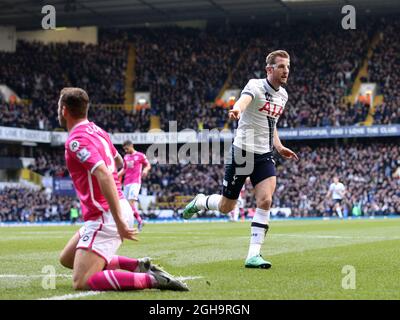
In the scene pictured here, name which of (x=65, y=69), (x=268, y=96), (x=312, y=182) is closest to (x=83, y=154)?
(x=268, y=96)

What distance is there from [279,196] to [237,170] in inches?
1372

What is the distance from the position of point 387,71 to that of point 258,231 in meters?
41.2

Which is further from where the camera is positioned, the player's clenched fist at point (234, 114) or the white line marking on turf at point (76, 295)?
the player's clenched fist at point (234, 114)

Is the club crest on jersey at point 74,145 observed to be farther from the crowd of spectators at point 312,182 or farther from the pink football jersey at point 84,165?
the crowd of spectators at point 312,182

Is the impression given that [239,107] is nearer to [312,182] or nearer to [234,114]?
[234,114]

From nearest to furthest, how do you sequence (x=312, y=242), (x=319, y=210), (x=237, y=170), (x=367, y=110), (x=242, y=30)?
(x=237, y=170) → (x=312, y=242) → (x=319, y=210) → (x=367, y=110) → (x=242, y=30)

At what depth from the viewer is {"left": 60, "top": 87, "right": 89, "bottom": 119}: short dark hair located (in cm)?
611

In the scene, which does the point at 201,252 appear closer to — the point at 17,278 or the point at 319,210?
the point at 17,278

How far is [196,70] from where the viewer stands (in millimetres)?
53656

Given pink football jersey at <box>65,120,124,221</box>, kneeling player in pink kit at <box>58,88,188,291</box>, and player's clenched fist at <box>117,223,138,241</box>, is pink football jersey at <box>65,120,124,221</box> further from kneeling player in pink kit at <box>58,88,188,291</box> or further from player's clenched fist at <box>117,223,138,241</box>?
player's clenched fist at <box>117,223,138,241</box>

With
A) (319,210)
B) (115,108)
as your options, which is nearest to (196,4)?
(115,108)

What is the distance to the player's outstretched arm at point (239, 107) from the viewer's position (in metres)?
7.46

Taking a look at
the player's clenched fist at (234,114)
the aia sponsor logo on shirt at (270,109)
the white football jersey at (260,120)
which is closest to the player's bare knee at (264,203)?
the white football jersey at (260,120)

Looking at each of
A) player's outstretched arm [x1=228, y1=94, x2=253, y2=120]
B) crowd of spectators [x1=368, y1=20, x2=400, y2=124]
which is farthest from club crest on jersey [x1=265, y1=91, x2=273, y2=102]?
crowd of spectators [x1=368, y1=20, x2=400, y2=124]
